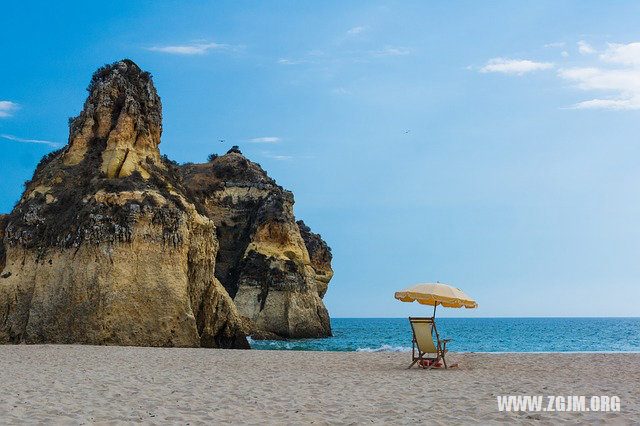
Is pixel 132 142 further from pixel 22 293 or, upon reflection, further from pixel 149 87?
pixel 22 293

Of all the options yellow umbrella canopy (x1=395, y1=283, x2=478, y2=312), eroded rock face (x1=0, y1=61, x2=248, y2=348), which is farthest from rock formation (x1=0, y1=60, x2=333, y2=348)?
yellow umbrella canopy (x1=395, y1=283, x2=478, y2=312)

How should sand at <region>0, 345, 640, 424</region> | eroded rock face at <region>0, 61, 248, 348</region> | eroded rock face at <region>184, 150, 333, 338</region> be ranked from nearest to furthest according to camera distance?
sand at <region>0, 345, 640, 424</region> < eroded rock face at <region>0, 61, 248, 348</region> < eroded rock face at <region>184, 150, 333, 338</region>

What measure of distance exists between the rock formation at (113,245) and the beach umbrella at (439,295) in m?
12.4

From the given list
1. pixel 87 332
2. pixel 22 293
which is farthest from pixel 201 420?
pixel 22 293

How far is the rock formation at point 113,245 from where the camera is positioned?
24.6 meters

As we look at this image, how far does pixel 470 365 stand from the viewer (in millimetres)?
16969

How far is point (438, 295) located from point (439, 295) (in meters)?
0.03

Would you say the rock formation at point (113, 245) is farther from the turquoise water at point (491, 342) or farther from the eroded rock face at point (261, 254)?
the eroded rock face at point (261, 254)

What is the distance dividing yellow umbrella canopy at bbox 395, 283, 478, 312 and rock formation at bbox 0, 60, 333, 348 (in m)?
12.4

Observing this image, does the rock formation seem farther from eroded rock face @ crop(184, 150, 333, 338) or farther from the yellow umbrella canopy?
eroded rock face @ crop(184, 150, 333, 338)

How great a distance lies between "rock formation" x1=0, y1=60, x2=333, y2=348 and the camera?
970 inches

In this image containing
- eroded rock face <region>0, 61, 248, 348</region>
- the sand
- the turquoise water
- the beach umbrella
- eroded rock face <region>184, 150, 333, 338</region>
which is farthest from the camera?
eroded rock face <region>184, 150, 333, 338</region>

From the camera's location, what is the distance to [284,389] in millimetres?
11078

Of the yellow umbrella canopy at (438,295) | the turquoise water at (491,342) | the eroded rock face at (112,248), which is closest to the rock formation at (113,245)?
the eroded rock face at (112,248)
